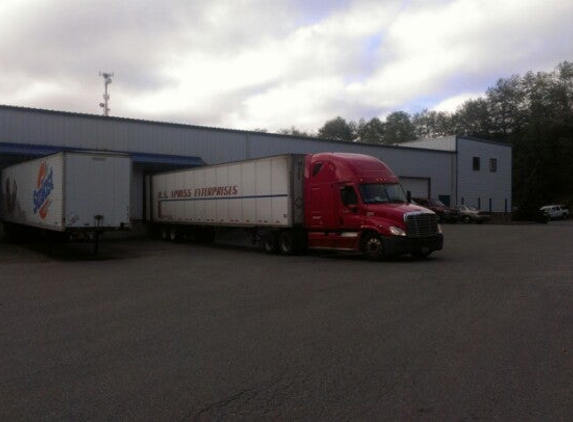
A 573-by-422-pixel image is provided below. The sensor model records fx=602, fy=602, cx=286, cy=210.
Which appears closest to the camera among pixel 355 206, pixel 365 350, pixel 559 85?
pixel 365 350

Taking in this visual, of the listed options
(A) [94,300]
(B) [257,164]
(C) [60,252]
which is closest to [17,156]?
(C) [60,252]

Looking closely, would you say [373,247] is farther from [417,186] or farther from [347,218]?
[417,186]

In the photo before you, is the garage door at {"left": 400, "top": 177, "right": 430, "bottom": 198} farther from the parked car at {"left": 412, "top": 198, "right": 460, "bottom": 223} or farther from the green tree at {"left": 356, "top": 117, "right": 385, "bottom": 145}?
the green tree at {"left": 356, "top": 117, "right": 385, "bottom": 145}

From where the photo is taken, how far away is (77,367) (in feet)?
19.4

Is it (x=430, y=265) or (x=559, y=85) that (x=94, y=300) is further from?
(x=559, y=85)

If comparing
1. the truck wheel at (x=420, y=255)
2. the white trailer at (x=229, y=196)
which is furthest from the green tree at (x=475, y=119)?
the truck wheel at (x=420, y=255)

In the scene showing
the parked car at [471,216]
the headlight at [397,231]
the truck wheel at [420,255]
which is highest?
the parked car at [471,216]

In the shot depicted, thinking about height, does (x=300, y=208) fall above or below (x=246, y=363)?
above

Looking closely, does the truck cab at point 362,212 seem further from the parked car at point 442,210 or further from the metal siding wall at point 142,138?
the parked car at point 442,210

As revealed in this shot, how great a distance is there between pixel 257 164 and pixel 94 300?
11.4 m

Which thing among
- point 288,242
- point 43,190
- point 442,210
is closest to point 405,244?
point 288,242

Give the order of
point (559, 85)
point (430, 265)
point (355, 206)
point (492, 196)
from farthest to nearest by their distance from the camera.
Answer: point (559, 85), point (492, 196), point (355, 206), point (430, 265)

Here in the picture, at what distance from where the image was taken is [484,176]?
54.0 m

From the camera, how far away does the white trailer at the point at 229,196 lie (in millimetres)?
19558
